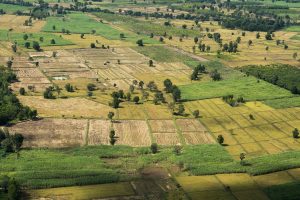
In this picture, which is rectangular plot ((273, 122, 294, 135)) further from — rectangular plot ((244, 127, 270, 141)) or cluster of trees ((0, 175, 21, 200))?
cluster of trees ((0, 175, 21, 200))

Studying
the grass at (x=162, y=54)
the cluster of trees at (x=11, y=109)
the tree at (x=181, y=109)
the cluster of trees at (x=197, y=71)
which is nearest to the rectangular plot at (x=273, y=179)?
the tree at (x=181, y=109)

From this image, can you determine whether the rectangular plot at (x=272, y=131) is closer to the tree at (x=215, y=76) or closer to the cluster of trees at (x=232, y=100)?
the cluster of trees at (x=232, y=100)

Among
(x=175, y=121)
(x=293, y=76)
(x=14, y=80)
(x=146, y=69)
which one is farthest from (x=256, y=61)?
(x=14, y=80)

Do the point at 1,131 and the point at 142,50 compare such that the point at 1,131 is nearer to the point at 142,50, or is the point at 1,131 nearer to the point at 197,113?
the point at 197,113

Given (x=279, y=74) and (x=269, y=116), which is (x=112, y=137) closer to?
(x=269, y=116)

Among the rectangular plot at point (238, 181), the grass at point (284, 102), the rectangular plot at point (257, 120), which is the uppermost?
the grass at point (284, 102)

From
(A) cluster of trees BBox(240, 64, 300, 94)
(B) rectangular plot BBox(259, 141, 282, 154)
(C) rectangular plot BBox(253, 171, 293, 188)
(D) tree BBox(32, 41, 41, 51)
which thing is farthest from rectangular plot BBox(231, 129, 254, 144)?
(D) tree BBox(32, 41, 41, 51)

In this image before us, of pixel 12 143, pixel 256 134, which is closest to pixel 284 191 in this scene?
pixel 256 134
